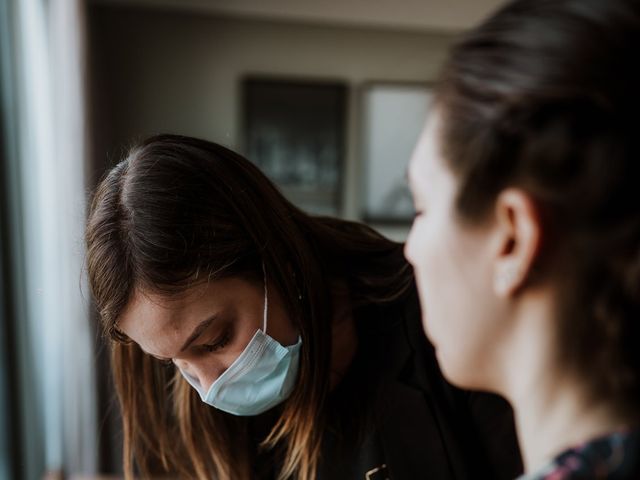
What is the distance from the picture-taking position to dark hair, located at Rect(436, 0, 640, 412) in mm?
490

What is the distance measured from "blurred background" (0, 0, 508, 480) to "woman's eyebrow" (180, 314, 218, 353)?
1.50 meters

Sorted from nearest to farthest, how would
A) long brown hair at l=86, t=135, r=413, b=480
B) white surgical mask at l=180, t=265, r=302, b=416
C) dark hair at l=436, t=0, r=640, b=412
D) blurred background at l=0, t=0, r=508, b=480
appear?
dark hair at l=436, t=0, r=640, b=412
long brown hair at l=86, t=135, r=413, b=480
white surgical mask at l=180, t=265, r=302, b=416
blurred background at l=0, t=0, r=508, b=480

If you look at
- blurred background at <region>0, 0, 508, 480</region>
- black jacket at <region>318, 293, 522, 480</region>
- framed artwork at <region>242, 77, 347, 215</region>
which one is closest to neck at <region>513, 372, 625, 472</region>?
black jacket at <region>318, 293, 522, 480</region>

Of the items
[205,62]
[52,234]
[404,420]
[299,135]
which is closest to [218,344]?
[404,420]

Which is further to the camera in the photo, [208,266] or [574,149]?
[208,266]

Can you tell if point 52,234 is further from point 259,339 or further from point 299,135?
point 299,135

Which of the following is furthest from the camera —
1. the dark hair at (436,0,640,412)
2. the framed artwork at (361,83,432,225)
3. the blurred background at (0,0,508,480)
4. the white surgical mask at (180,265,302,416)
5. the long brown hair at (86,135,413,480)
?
the framed artwork at (361,83,432,225)

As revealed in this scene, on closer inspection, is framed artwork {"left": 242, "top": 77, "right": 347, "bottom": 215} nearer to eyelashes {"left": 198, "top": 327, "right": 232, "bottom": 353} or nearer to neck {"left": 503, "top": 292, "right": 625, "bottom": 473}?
eyelashes {"left": 198, "top": 327, "right": 232, "bottom": 353}

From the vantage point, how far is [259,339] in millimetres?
1020

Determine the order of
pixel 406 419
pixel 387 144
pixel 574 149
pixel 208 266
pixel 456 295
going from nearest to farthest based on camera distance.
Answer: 1. pixel 574 149
2. pixel 456 295
3. pixel 208 266
4. pixel 406 419
5. pixel 387 144

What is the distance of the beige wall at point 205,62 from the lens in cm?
348

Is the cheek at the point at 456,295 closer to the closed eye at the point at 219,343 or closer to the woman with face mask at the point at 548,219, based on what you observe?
the woman with face mask at the point at 548,219

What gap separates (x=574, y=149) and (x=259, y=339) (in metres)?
0.66

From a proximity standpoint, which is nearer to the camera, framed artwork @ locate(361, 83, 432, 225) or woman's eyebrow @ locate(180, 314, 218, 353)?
woman's eyebrow @ locate(180, 314, 218, 353)
